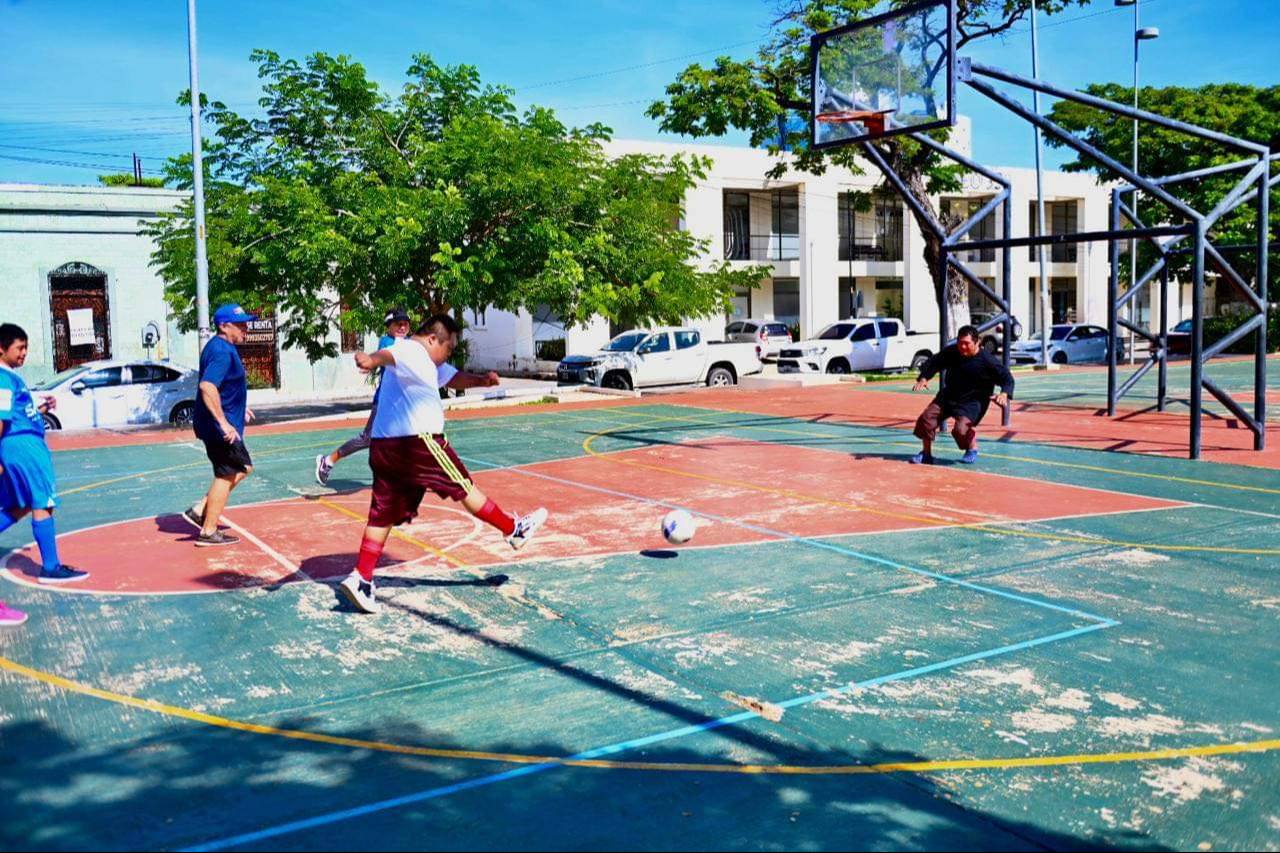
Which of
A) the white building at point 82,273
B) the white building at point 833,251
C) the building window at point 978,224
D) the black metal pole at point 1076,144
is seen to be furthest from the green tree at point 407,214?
the building window at point 978,224

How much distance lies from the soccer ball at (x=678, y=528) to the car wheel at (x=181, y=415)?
16.0 m

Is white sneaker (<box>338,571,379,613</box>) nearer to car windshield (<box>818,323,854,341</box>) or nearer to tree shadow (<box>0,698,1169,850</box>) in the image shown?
tree shadow (<box>0,698,1169,850</box>)

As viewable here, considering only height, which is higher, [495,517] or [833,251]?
[833,251]

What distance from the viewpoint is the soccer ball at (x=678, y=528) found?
8766mm

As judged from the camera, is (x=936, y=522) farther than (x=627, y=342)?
No

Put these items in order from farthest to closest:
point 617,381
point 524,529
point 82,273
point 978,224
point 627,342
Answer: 1. point 978,224
2. point 82,273
3. point 627,342
4. point 617,381
5. point 524,529

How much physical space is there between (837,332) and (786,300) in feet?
49.7

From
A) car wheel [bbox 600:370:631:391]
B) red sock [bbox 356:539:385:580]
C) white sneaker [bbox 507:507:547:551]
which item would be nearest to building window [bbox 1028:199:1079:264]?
car wheel [bbox 600:370:631:391]

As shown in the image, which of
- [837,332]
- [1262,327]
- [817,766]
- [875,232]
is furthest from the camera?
[875,232]

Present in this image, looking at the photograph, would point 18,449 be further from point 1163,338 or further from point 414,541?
point 1163,338

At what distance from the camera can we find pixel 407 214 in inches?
819

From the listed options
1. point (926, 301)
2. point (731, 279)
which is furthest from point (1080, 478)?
point (926, 301)

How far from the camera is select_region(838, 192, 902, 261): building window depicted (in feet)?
161

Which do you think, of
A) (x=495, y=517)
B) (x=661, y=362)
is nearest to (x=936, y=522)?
(x=495, y=517)
